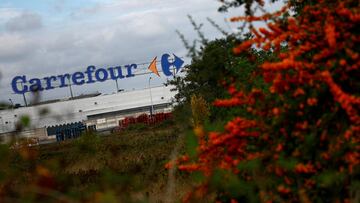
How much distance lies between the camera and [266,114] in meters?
4.44

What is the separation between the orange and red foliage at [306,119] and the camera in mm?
4012

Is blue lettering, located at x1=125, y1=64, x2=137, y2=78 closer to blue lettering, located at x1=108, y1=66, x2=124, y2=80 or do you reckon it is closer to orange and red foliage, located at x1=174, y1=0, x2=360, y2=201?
Answer: blue lettering, located at x1=108, y1=66, x2=124, y2=80

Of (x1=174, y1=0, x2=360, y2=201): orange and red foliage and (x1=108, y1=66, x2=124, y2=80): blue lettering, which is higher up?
(x1=108, y1=66, x2=124, y2=80): blue lettering

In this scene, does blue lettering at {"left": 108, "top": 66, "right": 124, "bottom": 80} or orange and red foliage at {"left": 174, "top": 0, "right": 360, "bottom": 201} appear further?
blue lettering at {"left": 108, "top": 66, "right": 124, "bottom": 80}

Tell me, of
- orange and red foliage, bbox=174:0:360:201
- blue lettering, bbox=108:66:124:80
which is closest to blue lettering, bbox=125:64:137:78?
blue lettering, bbox=108:66:124:80

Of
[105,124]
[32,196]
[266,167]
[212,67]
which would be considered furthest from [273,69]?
[105,124]

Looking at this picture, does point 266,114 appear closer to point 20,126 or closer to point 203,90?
point 20,126

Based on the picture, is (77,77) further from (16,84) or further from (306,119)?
(306,119)

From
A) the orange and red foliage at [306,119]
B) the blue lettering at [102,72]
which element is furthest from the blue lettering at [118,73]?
the orange and red foliage at [306,119]

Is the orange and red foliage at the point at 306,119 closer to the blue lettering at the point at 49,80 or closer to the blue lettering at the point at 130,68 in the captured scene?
the blue lettering at the point at 49,80

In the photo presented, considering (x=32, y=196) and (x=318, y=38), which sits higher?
(x=318, y=38)

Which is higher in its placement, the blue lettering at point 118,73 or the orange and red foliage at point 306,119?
the blue lettering at point 118,73

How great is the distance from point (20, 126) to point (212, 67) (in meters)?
2.17

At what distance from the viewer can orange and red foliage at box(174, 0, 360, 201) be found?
158 inches
